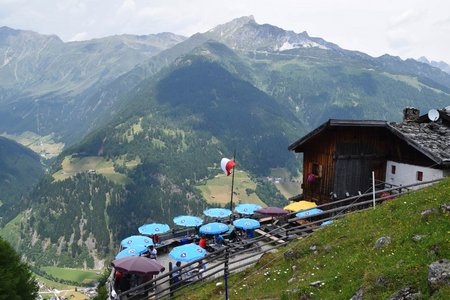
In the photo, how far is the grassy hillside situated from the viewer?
37.6 ft

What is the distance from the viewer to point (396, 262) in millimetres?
12219

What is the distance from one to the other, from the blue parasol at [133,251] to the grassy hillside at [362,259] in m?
6.43

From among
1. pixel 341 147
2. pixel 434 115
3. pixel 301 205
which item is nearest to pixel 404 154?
pixel 341 147

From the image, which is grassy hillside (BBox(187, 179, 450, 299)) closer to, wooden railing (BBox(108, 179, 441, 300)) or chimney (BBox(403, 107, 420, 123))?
wooden railing (BBox(108, 179, 441, 300))

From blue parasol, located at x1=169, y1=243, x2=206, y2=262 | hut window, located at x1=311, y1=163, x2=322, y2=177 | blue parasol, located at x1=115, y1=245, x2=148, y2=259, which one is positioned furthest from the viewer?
hut window, located at x1=311, y1=163, x2=322, y2=177

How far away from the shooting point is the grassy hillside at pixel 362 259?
1146 centimetres

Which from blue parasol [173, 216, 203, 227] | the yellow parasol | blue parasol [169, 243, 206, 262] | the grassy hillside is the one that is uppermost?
the grassy hillside

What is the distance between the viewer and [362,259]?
14.0 metres

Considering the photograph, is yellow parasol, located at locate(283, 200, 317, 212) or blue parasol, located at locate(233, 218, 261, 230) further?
yellow parasol, located at locate(283, 200, 317, 212)

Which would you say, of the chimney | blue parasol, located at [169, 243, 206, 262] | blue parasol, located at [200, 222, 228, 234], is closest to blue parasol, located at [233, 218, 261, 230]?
blue parasol, located at [200, 222, 228, 234]

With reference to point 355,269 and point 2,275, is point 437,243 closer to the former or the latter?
point 355,269

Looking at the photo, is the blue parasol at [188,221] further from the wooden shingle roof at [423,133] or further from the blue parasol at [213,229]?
the wooden shingle roof at [423,133]

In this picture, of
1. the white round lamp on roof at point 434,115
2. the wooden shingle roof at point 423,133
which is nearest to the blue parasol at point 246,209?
the wooden shingle roof at point 423,133

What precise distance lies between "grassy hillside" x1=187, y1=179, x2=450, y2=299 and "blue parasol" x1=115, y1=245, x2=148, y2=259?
643 centimetres
